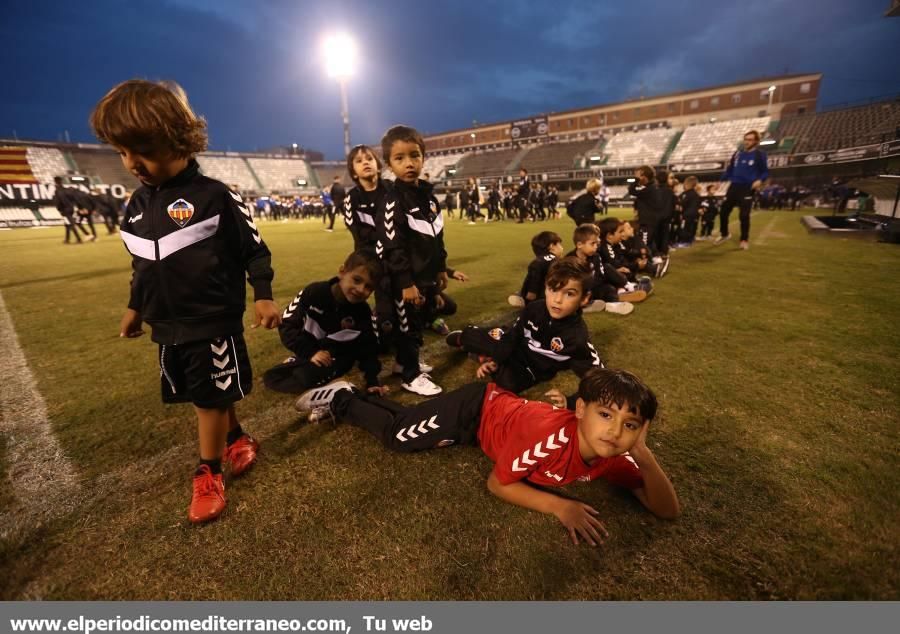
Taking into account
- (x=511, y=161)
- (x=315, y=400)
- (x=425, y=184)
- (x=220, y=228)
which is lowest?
(x=315, y=400)

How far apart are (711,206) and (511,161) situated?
45.3 metres

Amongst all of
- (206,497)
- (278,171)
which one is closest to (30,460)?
(206,497)

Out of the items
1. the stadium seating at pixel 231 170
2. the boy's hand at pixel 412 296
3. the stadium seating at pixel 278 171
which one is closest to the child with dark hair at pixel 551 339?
the boy's hand at pixel 412 296

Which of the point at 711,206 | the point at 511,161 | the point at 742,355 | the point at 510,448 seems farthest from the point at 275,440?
the point at 511,161

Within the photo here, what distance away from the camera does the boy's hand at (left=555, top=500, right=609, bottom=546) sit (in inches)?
62.7

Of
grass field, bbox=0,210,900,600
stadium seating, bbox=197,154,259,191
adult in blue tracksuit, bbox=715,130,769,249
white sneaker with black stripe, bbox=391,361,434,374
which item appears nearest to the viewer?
grass field, bbox=0,210,900,600

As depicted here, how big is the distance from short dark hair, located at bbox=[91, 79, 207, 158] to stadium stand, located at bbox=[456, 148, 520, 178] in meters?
54.5

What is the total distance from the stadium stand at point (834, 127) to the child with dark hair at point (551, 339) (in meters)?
38.0

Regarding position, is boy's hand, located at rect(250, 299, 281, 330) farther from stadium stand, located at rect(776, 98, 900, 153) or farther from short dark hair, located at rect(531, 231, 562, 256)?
stadium stand, located at rect(776, 98, 900, 153)

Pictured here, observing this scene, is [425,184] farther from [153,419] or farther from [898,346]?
[898,346]

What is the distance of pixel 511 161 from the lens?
175ft

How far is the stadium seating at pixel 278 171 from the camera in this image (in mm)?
55000

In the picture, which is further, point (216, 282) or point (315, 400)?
point (315, 400)

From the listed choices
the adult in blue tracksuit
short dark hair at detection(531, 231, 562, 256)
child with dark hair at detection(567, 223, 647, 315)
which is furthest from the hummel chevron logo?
the adult in blue tracksuit
